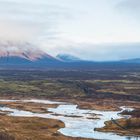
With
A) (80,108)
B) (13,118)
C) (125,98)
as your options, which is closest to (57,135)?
(13,118)

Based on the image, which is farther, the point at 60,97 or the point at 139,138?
the point at 60,97

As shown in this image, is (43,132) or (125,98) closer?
(43,132)

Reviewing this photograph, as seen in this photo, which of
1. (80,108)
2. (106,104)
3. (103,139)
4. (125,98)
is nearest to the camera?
(103,139)

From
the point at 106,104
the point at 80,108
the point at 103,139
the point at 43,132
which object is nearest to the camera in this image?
the point at 103,139

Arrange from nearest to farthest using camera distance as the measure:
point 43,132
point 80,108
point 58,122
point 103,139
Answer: point 103,139 → point 43,132 → point 58,122 → point 80,108

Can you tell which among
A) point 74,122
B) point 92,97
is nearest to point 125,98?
point 92,97

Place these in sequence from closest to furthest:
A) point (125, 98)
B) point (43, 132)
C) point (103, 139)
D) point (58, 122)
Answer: point (103, 139), point (43, 132), point (58, 122), point (125, 98)

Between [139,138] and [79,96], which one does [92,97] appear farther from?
[139,138]

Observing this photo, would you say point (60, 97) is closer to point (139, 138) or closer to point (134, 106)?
point (134, 106)
